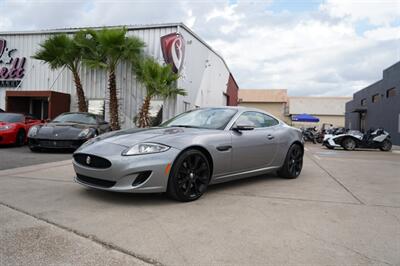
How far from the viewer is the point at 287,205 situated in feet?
13.7

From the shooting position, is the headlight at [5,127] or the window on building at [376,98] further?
the window on building at [376,98]

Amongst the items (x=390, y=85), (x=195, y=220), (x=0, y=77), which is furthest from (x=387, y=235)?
(x=390, y=85)

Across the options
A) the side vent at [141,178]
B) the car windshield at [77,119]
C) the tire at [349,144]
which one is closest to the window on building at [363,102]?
the tire at [349,144]

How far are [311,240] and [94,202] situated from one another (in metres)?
2.49

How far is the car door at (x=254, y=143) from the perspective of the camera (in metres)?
4.87

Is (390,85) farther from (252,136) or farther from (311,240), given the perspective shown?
(311,240)

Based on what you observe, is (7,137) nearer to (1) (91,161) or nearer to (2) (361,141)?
(1) (91,161)

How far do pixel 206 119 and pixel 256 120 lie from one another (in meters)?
0.94

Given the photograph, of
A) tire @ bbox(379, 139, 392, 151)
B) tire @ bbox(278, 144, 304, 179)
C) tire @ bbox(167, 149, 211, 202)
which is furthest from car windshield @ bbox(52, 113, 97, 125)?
tire @ bbox(379, 139, 392, 151)

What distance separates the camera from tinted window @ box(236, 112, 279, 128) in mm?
5159

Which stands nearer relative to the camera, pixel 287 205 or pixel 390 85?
pixel 287 205

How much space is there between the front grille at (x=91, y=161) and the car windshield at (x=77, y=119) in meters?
5.80

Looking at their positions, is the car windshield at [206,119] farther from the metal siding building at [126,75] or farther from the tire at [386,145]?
the tire at [386,145]

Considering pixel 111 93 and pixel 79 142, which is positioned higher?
pixel 111 93
